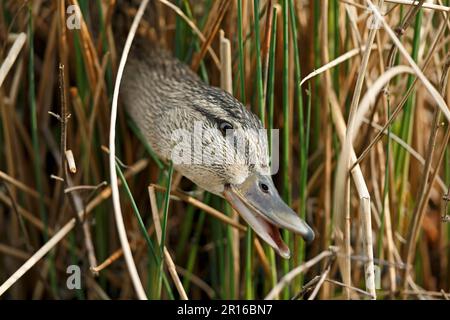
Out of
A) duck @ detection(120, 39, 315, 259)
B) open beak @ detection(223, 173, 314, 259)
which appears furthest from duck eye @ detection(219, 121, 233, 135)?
open beak @ detection(223, 173, 314, 259)

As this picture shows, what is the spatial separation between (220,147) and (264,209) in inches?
6.6

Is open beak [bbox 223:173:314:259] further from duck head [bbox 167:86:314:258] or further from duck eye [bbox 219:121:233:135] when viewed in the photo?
duck eye [bbox 219:121:233:135]

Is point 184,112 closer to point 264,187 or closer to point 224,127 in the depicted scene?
point 224,127

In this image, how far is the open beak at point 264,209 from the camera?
49.3 inches

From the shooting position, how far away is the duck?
4.21 ft

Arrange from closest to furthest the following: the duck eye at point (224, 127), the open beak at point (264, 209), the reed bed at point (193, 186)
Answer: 1. the open beak at point (264, 209)
2. the duck eye at point (224, 127)
3. the reed bed at point (193, 186)

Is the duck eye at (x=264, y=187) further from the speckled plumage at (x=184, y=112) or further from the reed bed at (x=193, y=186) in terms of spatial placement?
the reed bed at (x=193, y=186)

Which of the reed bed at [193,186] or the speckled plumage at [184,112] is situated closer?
the speckled plumage at [184,112]

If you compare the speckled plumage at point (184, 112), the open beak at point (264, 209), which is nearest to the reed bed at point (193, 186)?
the speckled plumage at point (184, 112)

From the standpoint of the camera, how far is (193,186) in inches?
79.5

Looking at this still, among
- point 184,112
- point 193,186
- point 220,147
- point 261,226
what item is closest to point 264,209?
point 261,226

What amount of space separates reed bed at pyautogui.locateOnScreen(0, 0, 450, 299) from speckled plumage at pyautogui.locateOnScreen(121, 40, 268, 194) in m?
0.06

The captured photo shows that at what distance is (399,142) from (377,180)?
0.56 ft

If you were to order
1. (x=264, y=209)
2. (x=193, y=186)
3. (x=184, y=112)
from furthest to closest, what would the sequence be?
(x=193, y=186), (x=184, y=112), (x=264, y=209)
